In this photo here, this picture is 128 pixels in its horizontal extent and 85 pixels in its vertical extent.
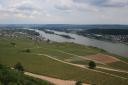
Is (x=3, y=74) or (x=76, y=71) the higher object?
(x=3, y=74)

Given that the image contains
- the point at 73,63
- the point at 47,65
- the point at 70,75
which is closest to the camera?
the point at 70,75

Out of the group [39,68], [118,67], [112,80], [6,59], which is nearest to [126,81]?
[112,80]

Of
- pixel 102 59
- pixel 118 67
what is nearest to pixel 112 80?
pixel 118 67

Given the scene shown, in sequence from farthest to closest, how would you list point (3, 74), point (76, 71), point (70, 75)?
point (76, 71) < point (70, 75) < point (3, 74)

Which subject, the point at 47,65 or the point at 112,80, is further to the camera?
the point at 47,65

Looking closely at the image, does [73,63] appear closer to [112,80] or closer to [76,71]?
[76,71]

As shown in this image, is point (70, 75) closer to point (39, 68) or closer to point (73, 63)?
point (39, 68)

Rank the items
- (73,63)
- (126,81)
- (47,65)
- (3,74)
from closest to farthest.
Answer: (3,74), (126,81), (47,65), (73,63)

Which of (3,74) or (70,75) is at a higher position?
(3,74)

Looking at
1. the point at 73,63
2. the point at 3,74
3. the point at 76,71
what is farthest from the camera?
the point at 73,63
